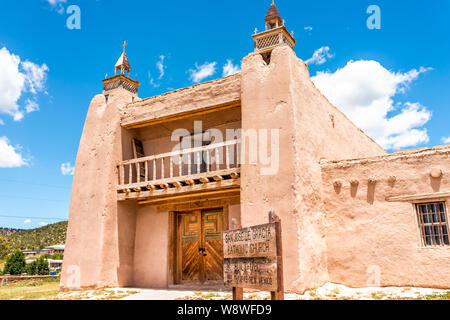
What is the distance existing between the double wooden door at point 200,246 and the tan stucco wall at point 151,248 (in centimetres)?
51

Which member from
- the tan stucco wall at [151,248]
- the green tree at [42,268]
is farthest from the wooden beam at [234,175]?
the green tree at [42,268]

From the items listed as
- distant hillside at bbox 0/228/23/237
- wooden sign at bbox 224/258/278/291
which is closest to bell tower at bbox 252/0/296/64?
wooden sign at bbox 224/258/278/291

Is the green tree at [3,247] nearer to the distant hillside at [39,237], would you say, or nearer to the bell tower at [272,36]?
the distant hillside at [39,237]

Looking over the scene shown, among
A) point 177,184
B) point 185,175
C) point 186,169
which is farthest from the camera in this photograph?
point 186,169

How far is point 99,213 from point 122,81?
195 inches

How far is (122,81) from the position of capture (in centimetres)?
1434

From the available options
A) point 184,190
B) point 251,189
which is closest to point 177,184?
point 184,190

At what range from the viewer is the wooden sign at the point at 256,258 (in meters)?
5.15

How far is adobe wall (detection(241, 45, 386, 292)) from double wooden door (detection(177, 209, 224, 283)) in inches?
107

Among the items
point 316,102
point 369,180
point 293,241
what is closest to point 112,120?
point 316,102

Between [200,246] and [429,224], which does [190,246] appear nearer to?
[200,246]

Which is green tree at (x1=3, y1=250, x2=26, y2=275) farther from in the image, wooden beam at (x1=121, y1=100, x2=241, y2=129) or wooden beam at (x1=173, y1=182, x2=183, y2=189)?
wooden beam at (x1=173, y1=182, x2=183, y2=189)

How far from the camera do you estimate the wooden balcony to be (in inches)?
446
